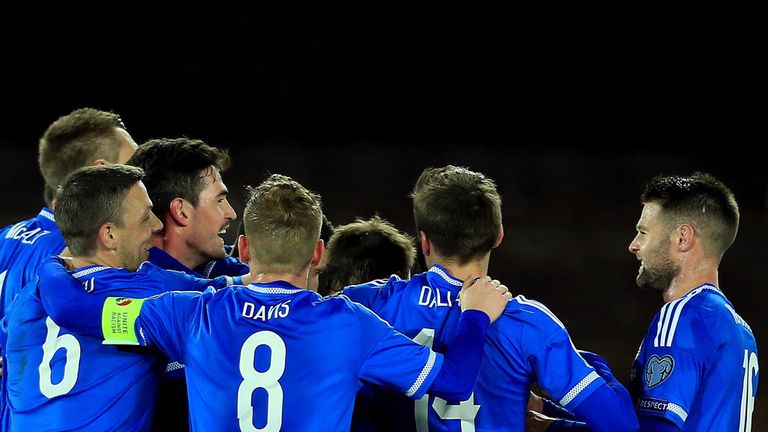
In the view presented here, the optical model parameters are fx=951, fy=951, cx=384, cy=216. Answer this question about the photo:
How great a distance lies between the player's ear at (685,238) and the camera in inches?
146

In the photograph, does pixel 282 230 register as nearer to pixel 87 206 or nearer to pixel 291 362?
pixel 291 362

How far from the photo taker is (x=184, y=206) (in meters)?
4.04

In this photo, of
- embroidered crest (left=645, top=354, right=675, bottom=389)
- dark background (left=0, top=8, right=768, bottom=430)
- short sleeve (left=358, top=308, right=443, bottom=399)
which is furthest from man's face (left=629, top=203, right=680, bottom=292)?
dark background (left=0, top=8, right=768, bottom=430)

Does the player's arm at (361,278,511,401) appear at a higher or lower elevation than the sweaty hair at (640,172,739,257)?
lower

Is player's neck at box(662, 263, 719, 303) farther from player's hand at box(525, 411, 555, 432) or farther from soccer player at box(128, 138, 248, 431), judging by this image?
soccer player at box(128, 138, 248, 431)

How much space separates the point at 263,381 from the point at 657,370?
1.43 metres

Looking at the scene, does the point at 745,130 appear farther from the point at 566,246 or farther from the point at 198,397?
the point at 198,397

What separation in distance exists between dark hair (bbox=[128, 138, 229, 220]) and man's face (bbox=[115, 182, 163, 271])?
1.53ft

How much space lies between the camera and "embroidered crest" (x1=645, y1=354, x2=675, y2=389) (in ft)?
11.1

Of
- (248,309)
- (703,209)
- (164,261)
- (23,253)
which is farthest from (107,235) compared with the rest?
(703,209)

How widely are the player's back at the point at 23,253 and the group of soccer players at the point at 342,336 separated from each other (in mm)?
638

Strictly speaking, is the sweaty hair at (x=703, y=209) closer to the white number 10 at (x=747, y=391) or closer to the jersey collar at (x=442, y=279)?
the white number 10 at (x=747, y=391)

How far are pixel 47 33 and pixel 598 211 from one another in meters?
9.23

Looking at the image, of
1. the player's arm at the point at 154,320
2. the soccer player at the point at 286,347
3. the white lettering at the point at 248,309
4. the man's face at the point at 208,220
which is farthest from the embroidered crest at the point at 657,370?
the man's face at the point at 208,220
